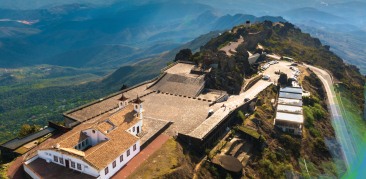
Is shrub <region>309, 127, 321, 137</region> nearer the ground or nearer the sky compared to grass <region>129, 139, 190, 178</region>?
nearer the ground

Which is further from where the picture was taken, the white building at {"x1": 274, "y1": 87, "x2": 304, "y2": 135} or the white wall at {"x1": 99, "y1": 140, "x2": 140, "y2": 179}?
the white building at {"x1": 274, "y1": 87, "x2": 304, "y2": 135}

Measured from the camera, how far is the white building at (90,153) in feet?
112

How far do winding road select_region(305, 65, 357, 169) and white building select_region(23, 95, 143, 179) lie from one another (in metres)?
33.9

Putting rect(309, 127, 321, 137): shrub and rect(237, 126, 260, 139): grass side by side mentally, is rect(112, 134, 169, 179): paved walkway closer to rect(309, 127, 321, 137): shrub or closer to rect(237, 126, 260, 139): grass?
rect(237, 126, 260, 139): grass

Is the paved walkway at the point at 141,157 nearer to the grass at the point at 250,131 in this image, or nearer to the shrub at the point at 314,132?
the grass at the point at 250,131

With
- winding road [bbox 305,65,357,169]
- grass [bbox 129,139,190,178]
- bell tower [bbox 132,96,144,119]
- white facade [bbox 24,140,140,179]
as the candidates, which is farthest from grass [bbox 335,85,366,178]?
white facade [bbox 24,140,140,179]

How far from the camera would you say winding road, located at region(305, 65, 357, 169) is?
52.4m

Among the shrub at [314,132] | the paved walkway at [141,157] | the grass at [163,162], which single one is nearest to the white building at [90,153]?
the paved walkway at [141,157]

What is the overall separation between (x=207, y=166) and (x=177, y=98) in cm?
2203

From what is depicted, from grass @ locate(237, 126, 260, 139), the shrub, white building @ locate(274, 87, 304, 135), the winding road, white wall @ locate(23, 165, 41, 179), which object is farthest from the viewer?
the shrub

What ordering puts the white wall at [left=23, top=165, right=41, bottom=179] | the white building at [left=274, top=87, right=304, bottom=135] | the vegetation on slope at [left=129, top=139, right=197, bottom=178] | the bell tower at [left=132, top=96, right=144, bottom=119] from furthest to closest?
the white building at [left=274, top=87, right=304, bottom=135], the bell tower at [left=132, top=96, right=144, bottom=119], the vegetation on slope at [left=129, top=139, right=197, bottom=178], the white wall at [left=23, top=165, right=41, bottom=179]

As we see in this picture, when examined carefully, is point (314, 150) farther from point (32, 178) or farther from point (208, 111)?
point (32, 178)

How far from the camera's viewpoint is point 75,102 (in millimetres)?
170750

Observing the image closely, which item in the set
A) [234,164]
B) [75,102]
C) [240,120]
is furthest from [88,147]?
[75,102]
